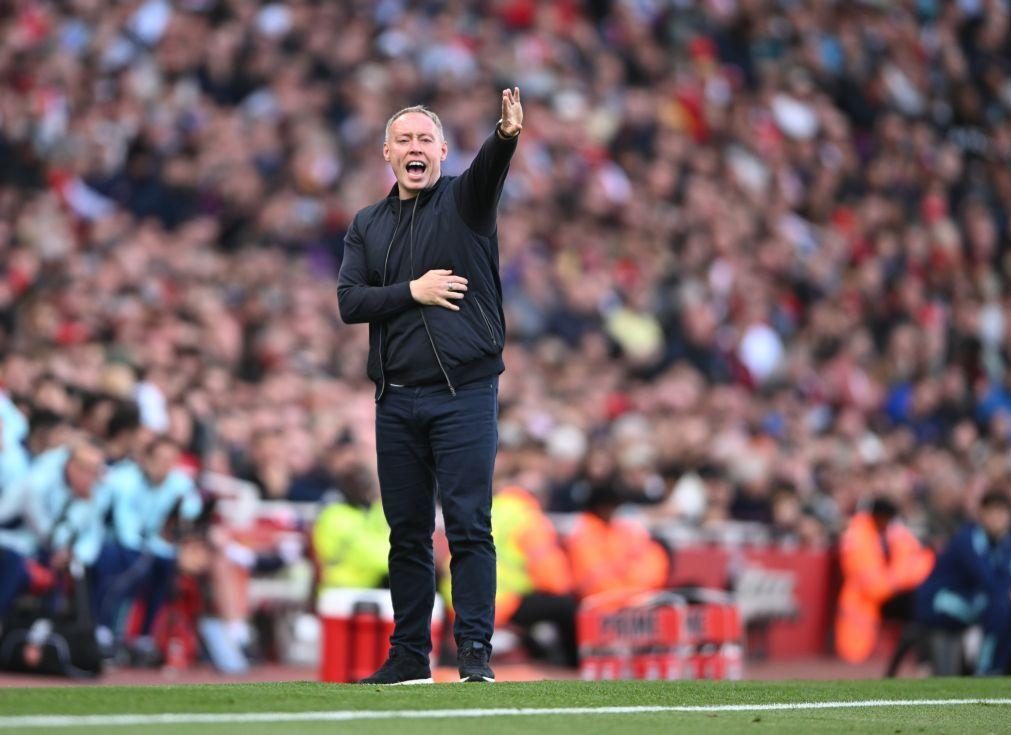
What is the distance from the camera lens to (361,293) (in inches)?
279

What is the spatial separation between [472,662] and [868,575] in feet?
32.4

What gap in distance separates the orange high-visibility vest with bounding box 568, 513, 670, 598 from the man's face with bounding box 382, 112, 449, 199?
7700mm

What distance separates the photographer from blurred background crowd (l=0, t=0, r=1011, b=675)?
1506 cm

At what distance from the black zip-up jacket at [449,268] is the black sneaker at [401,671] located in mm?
1025

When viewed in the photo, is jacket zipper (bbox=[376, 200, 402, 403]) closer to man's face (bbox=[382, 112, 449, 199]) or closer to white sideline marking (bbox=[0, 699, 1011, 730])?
man's face (bbox=[382, 112, 449, 199])

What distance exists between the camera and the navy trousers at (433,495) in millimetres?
7047

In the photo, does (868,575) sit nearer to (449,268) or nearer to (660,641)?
(660,641)

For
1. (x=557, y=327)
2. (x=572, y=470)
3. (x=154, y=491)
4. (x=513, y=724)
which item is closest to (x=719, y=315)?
(x=557, y=327)

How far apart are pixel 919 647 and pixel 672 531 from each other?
3119 mm

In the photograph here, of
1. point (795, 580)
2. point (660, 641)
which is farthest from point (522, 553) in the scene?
point (795, 580)

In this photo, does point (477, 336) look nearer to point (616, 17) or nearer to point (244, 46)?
point (244, 46)

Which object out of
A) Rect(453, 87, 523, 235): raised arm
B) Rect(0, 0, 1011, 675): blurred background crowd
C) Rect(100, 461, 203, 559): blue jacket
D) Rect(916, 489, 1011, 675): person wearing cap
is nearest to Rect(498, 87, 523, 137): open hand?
Rect(453, 87, 523, 235): raised arm

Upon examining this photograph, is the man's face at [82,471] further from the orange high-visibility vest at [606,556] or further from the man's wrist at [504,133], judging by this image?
the man's wrist at [504,133]

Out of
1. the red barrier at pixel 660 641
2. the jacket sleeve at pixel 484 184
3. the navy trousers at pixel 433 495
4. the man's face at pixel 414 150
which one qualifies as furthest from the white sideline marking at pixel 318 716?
the red barrier at pixel 660 641
